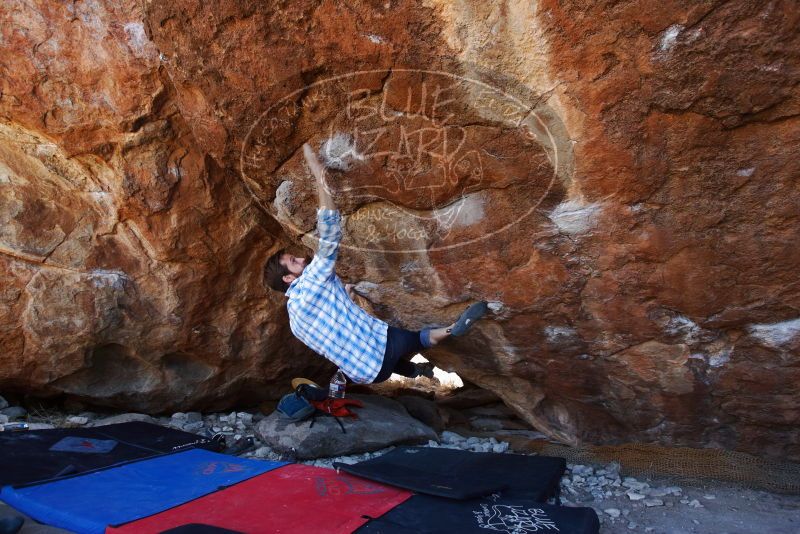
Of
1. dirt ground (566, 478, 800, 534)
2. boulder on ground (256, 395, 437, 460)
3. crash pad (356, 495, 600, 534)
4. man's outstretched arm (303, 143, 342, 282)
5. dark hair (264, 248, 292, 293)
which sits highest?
man's outstretched arm (303, 143, 342, 282)

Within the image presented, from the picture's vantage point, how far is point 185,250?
12.2 feet

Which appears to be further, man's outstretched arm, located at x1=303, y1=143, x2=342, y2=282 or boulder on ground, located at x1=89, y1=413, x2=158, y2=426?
boulder on ground, located at x1=89, y1=413, x2=158, y2=426

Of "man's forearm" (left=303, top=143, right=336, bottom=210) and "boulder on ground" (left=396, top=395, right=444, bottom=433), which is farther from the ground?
"man's forearm" (left=303, top=143, right=336, bottom=210)

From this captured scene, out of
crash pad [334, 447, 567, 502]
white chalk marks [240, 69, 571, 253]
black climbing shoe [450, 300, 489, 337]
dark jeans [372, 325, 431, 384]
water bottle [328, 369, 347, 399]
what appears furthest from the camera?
water bottle [328, 369, 347, 399]

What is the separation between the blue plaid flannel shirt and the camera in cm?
274

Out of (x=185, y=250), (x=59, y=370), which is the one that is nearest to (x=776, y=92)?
(x=185, y=250)

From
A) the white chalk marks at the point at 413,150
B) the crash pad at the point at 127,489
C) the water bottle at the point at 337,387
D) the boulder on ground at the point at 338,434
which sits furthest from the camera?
the water bottle at the point at 337,387

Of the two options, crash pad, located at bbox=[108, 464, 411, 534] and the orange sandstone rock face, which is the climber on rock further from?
crash pad, located at bbox=[108, 464, 411, 534]

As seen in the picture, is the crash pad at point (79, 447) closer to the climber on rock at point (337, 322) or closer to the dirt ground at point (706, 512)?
the climber on rock at point (337, 322)

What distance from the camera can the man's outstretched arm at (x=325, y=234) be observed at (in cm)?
268

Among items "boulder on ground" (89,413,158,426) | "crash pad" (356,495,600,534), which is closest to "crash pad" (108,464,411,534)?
"crash pad" (356,495,600,534)

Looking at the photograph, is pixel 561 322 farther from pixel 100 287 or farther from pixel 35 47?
pixel 35 47

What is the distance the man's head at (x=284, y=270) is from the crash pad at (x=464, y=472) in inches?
39.2

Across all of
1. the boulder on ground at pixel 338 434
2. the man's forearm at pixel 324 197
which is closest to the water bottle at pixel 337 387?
the boulder on ground at pixel 338 434
